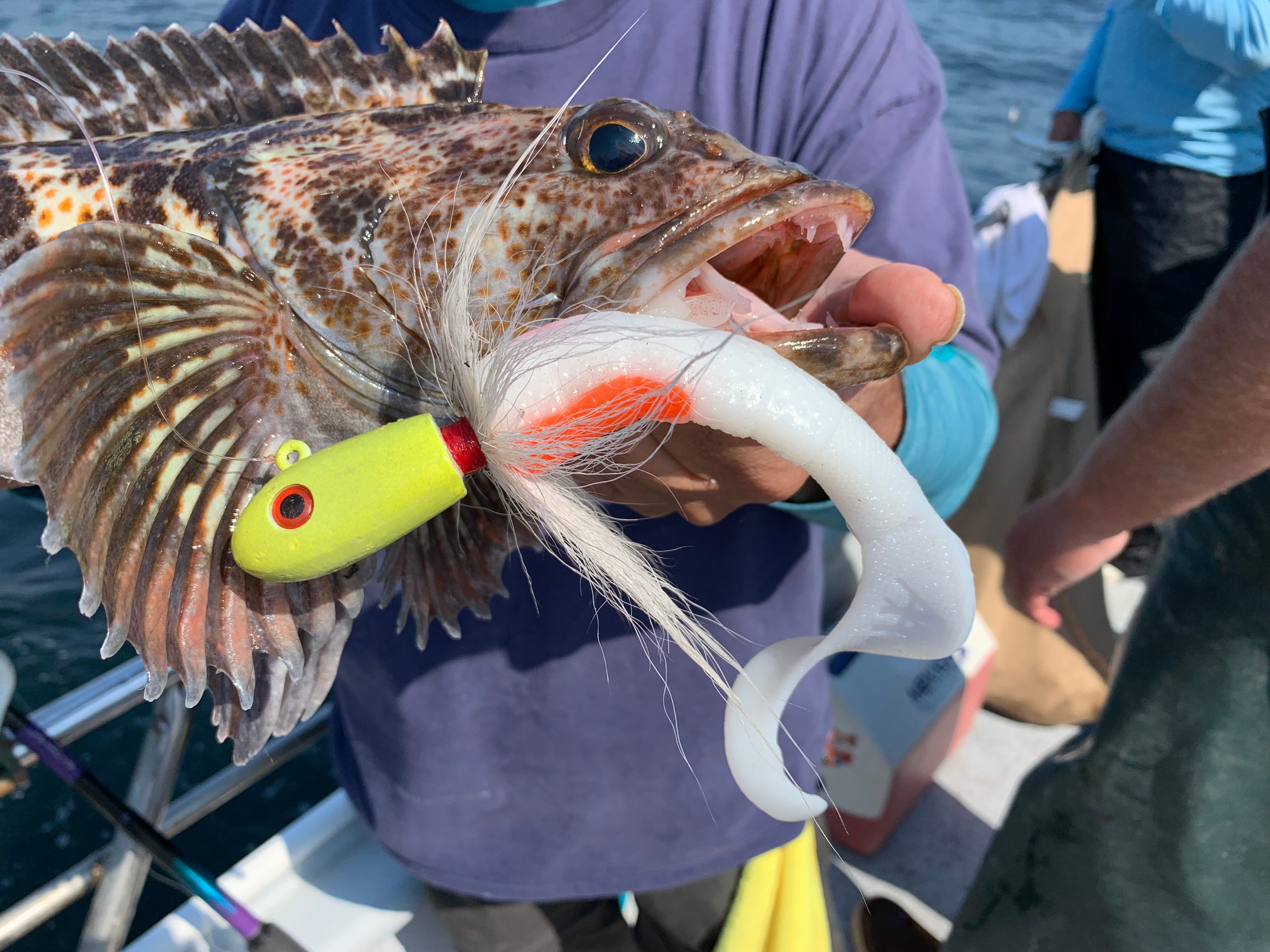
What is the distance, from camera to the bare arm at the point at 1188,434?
138 cm

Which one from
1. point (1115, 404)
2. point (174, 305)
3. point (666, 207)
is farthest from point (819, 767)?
point (1115, 404)

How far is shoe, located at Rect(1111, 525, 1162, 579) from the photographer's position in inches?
185

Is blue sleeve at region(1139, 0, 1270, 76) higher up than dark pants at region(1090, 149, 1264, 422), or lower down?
higher up

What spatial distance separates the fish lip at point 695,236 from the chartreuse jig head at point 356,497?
0.27 m

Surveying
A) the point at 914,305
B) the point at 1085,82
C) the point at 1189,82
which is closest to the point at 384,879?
the point at 914,305

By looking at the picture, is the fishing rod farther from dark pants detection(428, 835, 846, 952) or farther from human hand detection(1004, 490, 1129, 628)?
human hand detection(1004, 490, 1129, 628)

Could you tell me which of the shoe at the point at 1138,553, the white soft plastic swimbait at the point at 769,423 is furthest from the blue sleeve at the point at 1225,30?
the white soft plastic swimbait at the point at 769,423

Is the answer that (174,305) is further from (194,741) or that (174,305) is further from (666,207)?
(194,741)

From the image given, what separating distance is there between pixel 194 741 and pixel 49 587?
4.82 feet

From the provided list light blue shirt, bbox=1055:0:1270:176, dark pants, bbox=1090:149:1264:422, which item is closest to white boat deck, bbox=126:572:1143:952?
dark pants, bbox=1090:149:1264:422

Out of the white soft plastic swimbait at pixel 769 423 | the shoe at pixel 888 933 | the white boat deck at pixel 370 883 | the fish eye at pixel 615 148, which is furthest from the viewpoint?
the shoe at pixel 888 933

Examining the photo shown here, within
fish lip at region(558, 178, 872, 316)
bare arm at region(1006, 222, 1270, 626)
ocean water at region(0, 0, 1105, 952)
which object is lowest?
ocean water at region(0, 0, 1105, 952)

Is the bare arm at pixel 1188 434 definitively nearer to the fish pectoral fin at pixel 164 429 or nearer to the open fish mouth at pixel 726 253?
the open fish mouth at pixel 726 253

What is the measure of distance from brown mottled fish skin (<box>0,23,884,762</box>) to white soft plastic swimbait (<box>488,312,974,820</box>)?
0.13m
